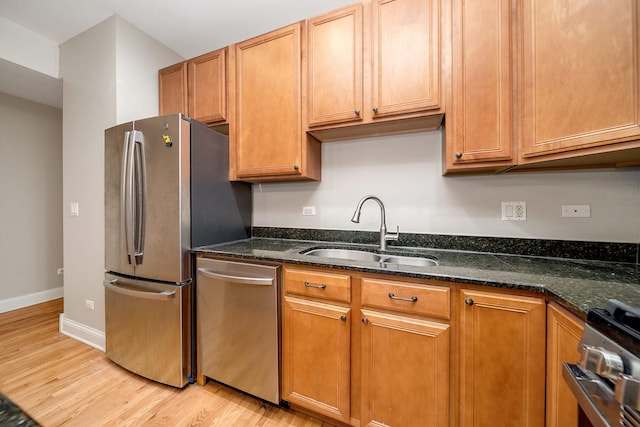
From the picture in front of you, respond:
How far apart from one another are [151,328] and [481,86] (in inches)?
99.5

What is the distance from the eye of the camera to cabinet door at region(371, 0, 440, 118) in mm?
1435

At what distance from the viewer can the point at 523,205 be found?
5.10 feet

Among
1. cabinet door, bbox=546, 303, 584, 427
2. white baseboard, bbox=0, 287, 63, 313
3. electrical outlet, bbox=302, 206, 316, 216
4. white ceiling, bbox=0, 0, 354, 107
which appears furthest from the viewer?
white baseboard, bbox=0, 287, 63, 313

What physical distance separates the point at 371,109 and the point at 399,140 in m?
0.40

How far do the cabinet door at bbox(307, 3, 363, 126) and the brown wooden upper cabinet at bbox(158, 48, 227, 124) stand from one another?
2.56ft

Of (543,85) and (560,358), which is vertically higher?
(543,85)

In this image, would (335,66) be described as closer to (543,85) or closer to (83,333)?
(543,85)

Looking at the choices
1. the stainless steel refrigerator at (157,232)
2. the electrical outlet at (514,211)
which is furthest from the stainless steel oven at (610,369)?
the stainless steel refrigerator at (157,232)

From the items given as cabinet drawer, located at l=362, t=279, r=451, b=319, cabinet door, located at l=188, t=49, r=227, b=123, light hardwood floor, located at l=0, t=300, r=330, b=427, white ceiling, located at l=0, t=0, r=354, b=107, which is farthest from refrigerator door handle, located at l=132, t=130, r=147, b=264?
cabinet drawer, located at l=362, t=279, r=451, b=319

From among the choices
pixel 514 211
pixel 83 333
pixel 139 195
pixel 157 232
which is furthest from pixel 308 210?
pixel 83 333

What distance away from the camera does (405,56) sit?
1.48 metres

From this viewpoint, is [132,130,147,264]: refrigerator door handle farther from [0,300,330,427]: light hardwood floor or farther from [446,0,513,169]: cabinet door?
[446,0,513,169]: cabinet door

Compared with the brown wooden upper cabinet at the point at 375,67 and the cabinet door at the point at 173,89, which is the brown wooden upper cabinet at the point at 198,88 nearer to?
the cabinet door at the point at 173,89

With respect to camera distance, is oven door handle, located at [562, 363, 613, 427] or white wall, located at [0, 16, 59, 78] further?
white wall, located at [0, 16, 59, 78]
